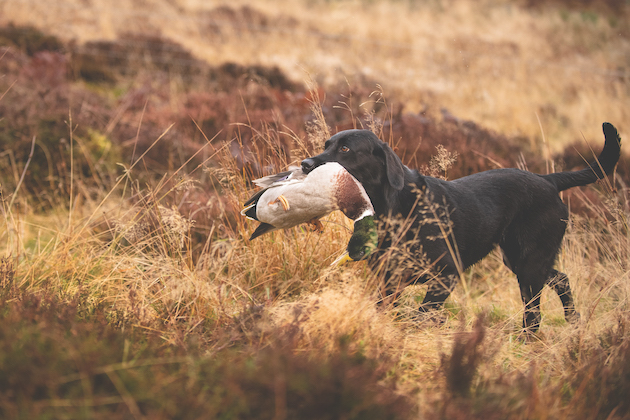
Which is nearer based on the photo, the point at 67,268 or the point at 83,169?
the point at 67,268

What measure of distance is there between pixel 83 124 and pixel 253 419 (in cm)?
447

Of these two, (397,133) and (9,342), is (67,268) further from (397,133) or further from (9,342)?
(397,133)

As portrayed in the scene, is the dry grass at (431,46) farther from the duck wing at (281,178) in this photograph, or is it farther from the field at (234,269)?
the duck wing at (281,178)

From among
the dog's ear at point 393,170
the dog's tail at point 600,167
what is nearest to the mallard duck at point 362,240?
the dog's ear at point 393,170

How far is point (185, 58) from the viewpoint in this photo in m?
9.85

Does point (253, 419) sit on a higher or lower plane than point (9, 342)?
lower

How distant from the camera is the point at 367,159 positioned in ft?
8.38

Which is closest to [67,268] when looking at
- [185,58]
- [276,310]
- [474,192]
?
[276,310]

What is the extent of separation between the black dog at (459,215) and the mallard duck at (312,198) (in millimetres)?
176

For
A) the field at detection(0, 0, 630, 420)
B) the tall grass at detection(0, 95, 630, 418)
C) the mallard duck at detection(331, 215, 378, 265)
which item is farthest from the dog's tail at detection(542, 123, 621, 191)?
the mallard duck at detection(331, 215, 378, 265)

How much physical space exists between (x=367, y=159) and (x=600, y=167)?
1520mm

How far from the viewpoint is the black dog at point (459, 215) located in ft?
8.32

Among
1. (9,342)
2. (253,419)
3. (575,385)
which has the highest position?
(9,342)

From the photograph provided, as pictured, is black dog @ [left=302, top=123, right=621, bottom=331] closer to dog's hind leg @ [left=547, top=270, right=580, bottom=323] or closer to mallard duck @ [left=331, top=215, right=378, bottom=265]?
dog's hind leg @ [left=547, top=270, right=580, bottom=323]
